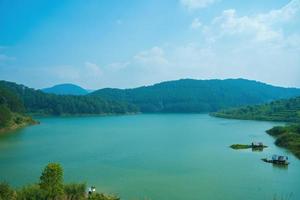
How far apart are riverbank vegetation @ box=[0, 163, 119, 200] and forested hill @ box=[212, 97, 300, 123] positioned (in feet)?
217

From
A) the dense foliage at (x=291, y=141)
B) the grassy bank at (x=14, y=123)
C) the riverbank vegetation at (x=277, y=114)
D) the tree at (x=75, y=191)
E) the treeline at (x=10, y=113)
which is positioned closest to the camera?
the tree at (x=75, y=191)

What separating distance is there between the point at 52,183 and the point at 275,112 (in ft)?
272

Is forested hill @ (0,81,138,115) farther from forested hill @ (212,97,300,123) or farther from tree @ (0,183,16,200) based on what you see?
tree @ (0,183,16,200)

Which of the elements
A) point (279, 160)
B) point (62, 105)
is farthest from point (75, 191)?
point (62, 105)

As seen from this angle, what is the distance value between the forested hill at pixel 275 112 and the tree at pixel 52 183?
66950mm

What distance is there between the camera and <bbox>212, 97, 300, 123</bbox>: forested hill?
279 feet

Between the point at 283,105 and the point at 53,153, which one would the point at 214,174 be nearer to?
the point at 53,153

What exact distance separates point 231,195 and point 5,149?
28768mm

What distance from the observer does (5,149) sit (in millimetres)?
44281

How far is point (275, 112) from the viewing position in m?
94.8

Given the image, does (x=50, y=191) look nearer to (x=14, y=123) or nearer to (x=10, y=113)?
(x=14, y=123)

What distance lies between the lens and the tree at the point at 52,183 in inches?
724

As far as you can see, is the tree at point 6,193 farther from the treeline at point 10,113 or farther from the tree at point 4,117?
the tree at point 4,117

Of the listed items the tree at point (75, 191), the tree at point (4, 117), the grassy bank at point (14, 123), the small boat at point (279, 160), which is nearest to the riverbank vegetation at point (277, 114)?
the small boat at point (279, 160)
